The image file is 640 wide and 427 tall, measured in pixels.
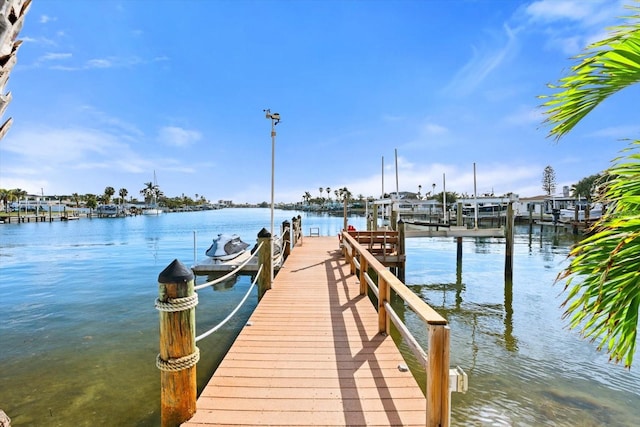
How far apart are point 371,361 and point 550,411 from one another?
131 inches

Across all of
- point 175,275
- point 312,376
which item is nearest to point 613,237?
point 175,275

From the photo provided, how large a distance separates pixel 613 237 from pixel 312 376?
A: 2984mm

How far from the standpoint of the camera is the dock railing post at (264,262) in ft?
22.1

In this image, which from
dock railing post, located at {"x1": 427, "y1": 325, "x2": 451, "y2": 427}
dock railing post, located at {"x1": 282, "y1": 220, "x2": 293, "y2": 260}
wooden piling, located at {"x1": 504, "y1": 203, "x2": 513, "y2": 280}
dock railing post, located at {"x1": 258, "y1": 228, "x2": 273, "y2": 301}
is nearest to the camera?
dock railing post, located at {"x1": 427, "y1": 325, "x2": 451, "y2": 427}

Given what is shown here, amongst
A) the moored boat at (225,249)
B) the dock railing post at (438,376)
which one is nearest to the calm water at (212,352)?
the moored boat at (225,249)

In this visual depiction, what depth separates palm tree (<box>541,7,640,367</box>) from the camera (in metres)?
1.31

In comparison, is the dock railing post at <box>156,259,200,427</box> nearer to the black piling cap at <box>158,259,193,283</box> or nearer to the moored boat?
the black piling cap at <box>158,259,193,283</box>

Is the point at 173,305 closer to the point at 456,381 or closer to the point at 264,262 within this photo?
the point at 456,381

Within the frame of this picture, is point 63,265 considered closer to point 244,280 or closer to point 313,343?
point 244,280

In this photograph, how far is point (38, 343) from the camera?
7.55 meters

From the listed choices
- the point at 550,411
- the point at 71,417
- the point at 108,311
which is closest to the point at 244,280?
the point at 108,311

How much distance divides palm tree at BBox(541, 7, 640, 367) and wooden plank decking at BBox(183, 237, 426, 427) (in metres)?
1.81

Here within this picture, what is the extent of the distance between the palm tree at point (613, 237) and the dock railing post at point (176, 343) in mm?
2458

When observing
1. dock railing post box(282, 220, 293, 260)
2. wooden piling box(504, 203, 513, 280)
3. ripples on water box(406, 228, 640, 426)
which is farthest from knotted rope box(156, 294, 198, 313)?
wooden piling box(504, 203, 513, 280)
